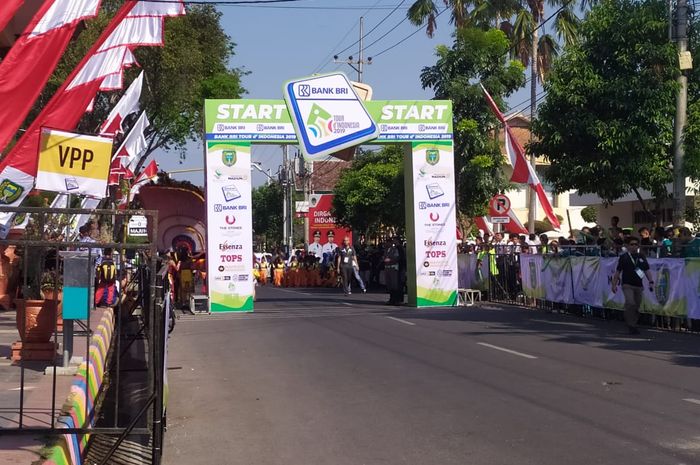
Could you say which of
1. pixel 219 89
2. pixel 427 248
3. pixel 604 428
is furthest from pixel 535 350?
pixel 219 89

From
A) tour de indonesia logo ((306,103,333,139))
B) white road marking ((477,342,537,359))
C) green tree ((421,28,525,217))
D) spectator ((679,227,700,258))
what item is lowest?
white road marking ((477,342,537,359))

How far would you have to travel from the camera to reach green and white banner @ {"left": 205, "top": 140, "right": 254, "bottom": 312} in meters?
23.3

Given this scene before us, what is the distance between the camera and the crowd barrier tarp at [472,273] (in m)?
26.9

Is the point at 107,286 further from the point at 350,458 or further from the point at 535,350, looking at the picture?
the point at 350,458

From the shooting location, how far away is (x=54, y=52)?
13328mm

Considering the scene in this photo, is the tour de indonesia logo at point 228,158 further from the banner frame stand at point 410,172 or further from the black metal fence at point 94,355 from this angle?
the black metal fence at point 94,355

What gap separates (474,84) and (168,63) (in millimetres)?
9559

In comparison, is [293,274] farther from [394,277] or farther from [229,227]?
[229,227]

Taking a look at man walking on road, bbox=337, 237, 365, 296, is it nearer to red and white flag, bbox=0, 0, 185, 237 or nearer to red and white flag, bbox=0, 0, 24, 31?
red and white flag, bbox=0, 0, 185, 237

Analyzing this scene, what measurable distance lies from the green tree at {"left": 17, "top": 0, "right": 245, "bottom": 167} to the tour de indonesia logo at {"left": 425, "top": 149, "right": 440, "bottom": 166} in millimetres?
8474

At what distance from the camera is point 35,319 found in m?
11.7

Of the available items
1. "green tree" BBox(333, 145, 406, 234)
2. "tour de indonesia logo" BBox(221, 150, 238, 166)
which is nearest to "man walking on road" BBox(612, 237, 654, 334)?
"tour de indonesia logo" BBox(221, 150, 238, 166)

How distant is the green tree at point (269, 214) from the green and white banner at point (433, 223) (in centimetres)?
6403

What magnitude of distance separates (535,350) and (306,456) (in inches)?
277
